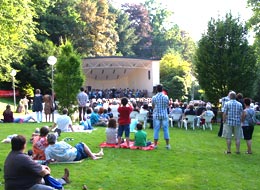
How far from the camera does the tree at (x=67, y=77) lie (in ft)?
54.9

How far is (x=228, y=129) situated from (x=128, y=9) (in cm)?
6263

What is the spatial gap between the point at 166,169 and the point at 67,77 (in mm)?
10062

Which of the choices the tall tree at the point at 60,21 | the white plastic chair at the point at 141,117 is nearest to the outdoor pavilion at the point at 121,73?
the tall tree at the point at 60,21

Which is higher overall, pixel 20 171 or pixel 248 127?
pixel 248 127

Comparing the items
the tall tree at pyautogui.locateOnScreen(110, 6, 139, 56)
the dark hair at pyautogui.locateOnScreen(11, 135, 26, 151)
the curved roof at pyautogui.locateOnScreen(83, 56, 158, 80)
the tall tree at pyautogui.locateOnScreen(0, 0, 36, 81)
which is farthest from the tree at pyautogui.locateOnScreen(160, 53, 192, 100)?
the dark hair at pyautogui.locateOnScreen(11, 135, 26, 151)

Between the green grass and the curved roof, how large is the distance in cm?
2837

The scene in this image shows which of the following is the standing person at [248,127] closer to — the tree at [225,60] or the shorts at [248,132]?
the shorts at [248,132]

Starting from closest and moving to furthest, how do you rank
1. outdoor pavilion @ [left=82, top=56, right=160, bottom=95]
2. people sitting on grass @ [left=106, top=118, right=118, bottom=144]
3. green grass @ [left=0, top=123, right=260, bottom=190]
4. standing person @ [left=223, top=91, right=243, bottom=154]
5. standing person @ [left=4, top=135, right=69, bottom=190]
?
standing person @ [left=4, top=135, right=69, bottom=190] → green grass @ [left=0, top=123, right=260, bottom=190] → standing person @ [left=223, top=91, right=243, bottom=154] → people sitting on grass @ [left=106, top=118, right=118, bottom=144] → outdoor pavilion @ [left=82, top=56, right=160, bottom=95]

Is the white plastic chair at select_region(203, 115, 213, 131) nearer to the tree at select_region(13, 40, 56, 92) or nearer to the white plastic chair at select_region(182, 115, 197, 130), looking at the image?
the white plastic chair at select_region(182, 115, 197, 130)

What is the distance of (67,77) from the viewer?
1670 centimetres

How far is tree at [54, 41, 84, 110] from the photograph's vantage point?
16719 millimetres

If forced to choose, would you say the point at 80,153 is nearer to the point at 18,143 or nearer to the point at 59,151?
the point at 59,151

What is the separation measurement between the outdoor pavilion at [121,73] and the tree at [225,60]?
697 inches

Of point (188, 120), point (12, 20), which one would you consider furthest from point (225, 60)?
point (12, 20)
